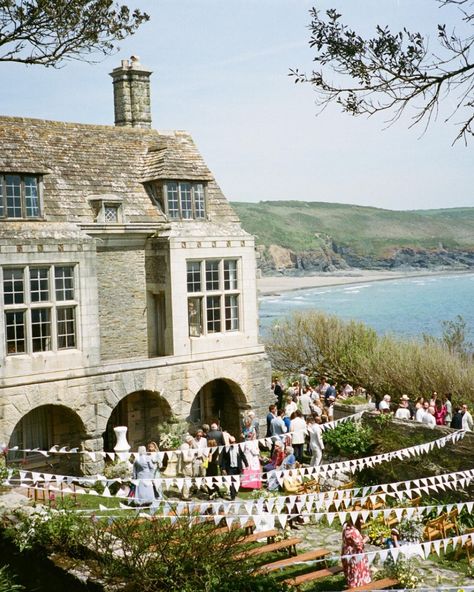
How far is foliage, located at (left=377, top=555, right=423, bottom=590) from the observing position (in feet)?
40.6

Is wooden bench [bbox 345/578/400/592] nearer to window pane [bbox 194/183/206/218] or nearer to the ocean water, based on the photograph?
window pane [bbox 194/183/206/218]

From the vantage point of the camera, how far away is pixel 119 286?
22484mm

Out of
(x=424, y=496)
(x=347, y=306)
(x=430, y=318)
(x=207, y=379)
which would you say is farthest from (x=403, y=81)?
(x=347, y=306)

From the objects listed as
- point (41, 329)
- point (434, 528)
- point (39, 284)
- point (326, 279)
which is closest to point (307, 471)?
point (434, 528)

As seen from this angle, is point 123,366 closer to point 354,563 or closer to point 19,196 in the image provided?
point 19,196

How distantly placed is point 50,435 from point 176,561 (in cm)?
1223

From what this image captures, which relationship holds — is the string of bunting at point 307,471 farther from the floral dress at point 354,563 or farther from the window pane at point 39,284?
the floral dress at point 354,563

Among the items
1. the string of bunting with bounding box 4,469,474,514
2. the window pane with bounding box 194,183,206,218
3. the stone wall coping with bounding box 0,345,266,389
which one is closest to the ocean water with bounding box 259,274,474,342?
the stone wall coping with bounding box 0,345,266,389

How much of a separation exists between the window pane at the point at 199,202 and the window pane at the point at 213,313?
2436 millimetres

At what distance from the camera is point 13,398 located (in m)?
19.7

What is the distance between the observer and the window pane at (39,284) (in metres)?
20.3

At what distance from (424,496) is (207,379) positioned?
7.12 metres

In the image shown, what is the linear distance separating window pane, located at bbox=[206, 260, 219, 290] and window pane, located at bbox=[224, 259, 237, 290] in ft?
1.14

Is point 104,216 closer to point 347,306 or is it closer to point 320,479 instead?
point 320,479
